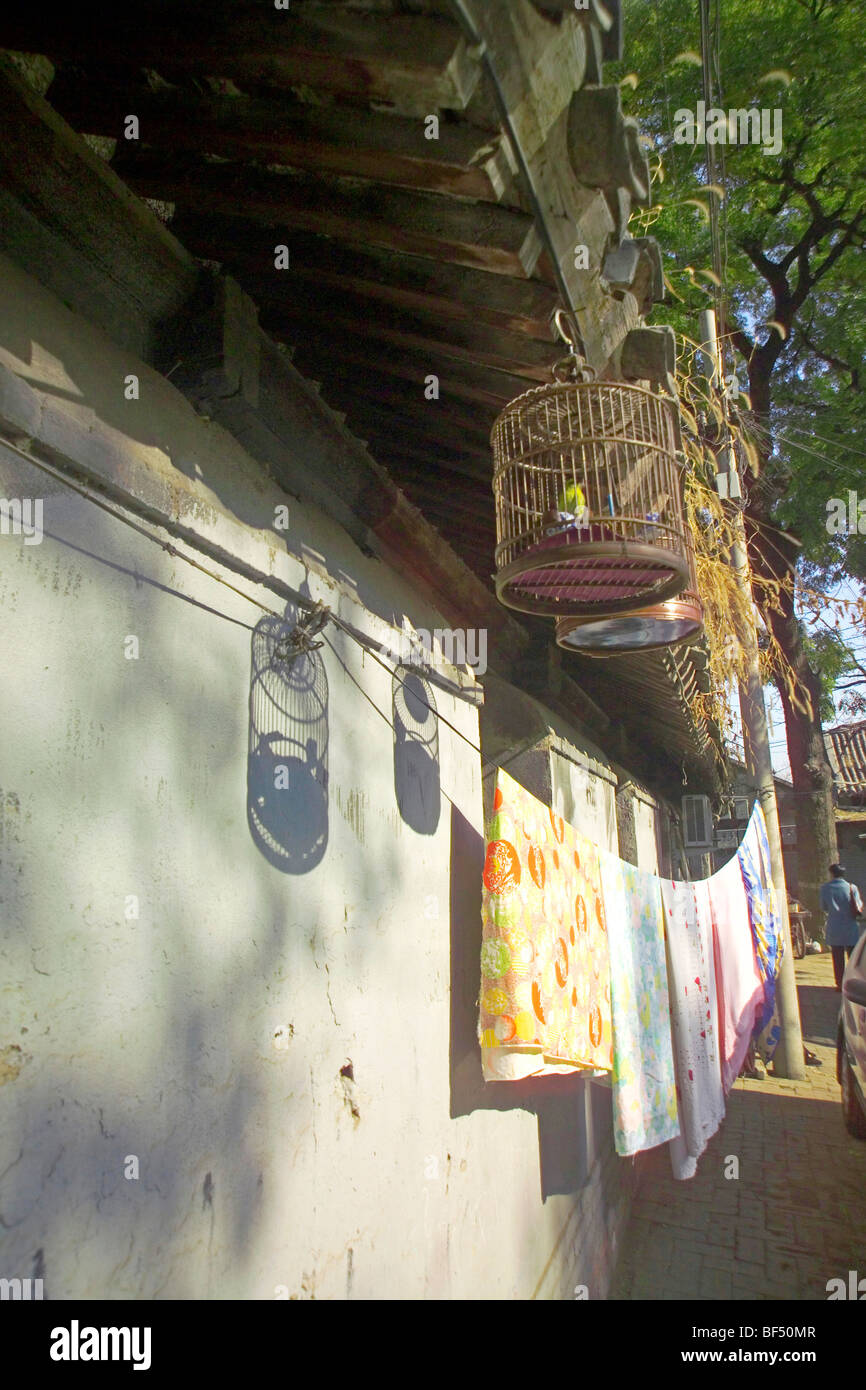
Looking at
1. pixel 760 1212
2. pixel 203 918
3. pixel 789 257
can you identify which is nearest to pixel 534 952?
pixel 203 918

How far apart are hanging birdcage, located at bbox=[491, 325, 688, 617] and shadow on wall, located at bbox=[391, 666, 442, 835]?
2.39 feet

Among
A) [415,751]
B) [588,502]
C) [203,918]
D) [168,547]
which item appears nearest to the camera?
[203,918]

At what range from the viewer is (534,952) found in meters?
3.51

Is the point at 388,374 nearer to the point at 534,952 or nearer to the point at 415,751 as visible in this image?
the point at 415,751

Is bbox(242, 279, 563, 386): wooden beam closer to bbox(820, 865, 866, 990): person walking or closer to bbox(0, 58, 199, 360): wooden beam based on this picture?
bbox(0, 58, 199, 360): wooden beam

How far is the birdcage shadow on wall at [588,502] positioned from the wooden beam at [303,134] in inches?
30.2

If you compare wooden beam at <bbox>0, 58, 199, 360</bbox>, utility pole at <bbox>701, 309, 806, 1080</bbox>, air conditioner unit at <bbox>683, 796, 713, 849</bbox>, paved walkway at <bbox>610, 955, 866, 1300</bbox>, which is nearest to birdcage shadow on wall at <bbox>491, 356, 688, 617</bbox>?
wooden beam at <bbox>0, 58, 199, 360</bbox>

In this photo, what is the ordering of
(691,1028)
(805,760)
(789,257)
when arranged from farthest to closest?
1. (805,760)
2. (789,257)
3. (691,1028)

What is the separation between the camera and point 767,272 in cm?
1501

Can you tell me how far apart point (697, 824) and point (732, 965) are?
711cm

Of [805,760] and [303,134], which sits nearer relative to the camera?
[303,134]

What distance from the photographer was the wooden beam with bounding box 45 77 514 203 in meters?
1.80
